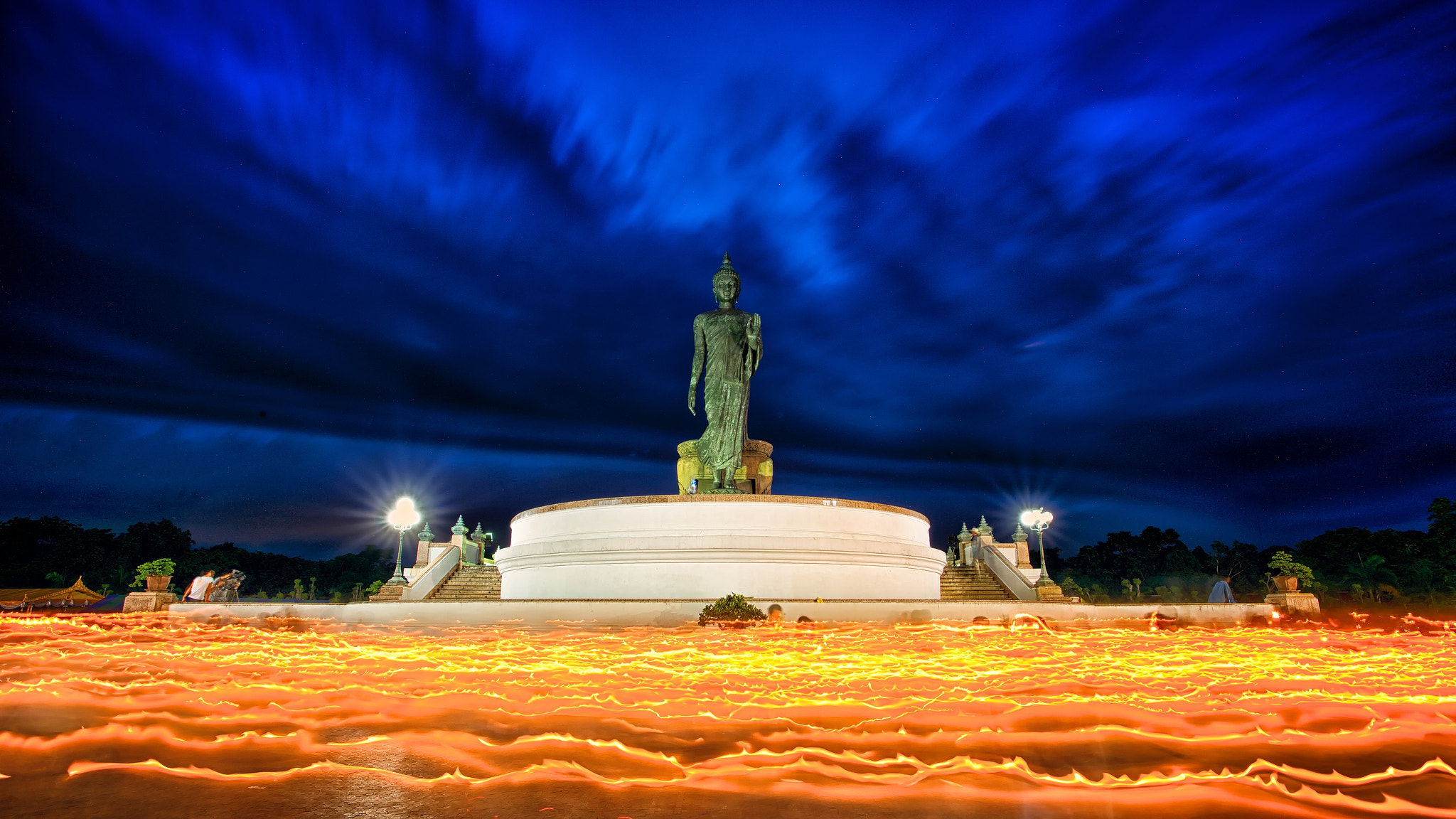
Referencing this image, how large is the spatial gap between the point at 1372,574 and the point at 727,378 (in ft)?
96.2

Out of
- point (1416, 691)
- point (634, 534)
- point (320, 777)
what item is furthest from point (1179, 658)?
point (634, 534)

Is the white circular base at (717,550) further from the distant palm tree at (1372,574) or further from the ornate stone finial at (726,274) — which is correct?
the distant palm tree at (1372,574)

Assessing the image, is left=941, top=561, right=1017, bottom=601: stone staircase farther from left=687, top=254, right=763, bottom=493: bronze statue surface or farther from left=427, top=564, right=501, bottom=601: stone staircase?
left=427, top=564, right=501, bottom=601: stone staircase

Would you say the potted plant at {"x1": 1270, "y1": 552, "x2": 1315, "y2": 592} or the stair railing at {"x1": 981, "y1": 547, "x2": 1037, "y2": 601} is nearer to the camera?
the potted plant at {"x1": 1270, "y1": 552, "x2": 1315, "y2": 592}

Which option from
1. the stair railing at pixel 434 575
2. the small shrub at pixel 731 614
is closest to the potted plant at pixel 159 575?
the stair railing at pixel 434 575

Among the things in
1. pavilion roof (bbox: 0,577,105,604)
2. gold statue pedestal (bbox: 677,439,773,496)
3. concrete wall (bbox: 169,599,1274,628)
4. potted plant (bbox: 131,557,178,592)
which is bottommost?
concrete wall (bbox: 169,599,1274,628)

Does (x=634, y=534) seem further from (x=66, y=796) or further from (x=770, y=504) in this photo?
(x=66, y=796)

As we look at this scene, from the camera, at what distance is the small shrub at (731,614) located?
9.92 meters

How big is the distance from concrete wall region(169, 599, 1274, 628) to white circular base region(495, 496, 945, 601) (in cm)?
345

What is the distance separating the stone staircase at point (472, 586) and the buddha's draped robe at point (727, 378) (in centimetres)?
709

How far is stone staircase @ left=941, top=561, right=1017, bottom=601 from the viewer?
20812mm

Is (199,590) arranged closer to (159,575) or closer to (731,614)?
(159,575)

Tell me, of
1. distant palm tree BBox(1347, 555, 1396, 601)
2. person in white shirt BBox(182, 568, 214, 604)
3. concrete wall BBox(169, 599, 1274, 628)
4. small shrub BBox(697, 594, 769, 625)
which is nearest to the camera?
small shrub BBox(697, 594, 769, 625)

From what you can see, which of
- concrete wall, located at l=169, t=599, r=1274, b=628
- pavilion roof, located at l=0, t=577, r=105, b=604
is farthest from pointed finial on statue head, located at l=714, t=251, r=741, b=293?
pavilion roof, located at l=0, t=577, r=105, b=604
